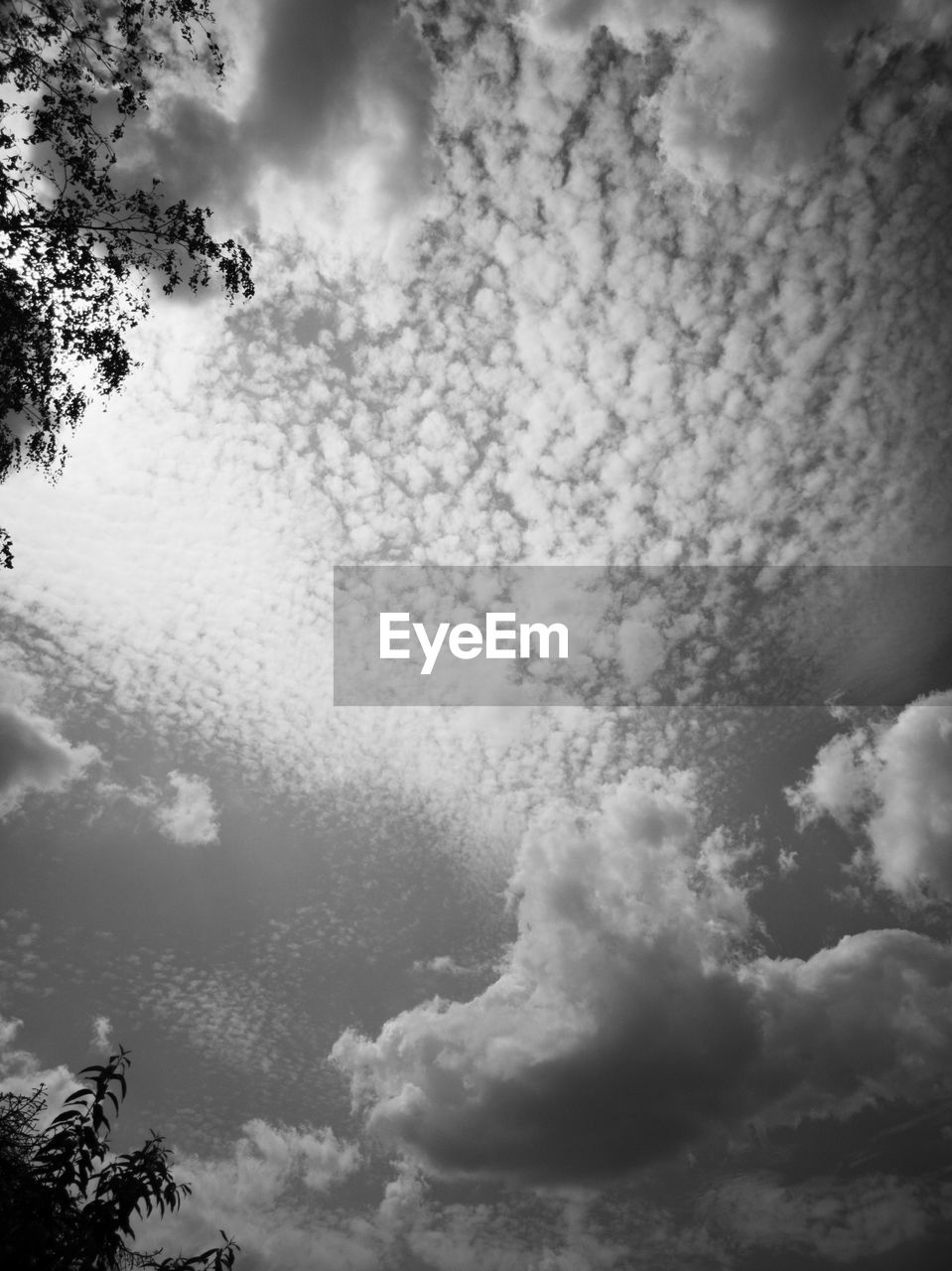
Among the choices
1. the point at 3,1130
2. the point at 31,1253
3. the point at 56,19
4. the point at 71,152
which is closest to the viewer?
the point at 31,1253

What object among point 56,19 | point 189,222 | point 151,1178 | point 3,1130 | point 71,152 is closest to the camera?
point 151,1178

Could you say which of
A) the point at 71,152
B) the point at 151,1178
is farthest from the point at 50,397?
the point at 151,1178

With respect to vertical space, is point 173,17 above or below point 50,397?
above

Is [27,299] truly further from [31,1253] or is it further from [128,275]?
[31,1253]

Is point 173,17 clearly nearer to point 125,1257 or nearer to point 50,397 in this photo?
point 50,397

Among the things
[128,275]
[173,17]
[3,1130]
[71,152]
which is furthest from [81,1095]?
[173,17]

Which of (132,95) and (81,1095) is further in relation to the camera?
(132,95)

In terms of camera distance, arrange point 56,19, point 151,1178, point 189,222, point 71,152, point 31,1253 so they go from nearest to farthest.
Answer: point 31,1253 < point 151,1178 < point 56,19 < point 71,152 < point 189,222

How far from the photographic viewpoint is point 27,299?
1248 cm

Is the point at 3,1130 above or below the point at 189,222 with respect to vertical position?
below

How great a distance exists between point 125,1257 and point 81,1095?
1610mm

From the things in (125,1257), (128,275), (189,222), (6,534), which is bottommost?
(125,1257)

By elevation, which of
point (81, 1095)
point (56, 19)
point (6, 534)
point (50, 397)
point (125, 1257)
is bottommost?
point (125, 1257)

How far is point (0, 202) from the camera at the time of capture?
11.2 m
